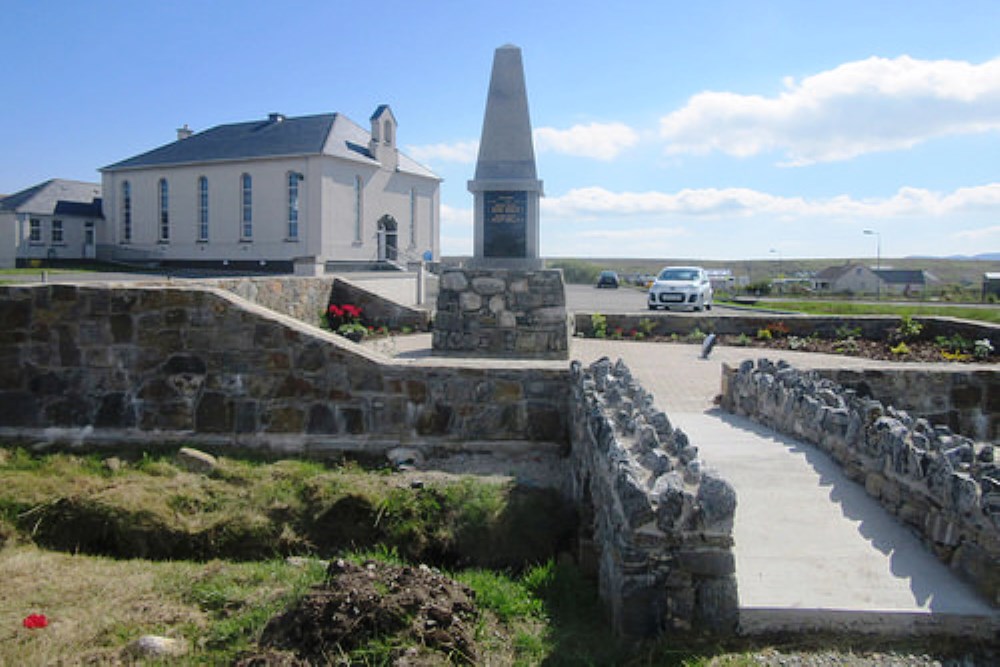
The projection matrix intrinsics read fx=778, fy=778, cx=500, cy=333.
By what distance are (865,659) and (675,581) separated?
2.69ft

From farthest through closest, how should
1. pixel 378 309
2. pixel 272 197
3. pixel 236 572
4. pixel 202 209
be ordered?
pixel 202 209, pixel 272 197, pixel 378 309, pixel 236 572

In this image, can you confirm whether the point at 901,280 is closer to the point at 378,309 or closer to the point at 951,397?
the point at 378,309

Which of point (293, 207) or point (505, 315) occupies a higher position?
point (293, 207)

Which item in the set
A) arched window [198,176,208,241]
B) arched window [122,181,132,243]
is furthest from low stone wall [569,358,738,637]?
arched window [122,181,132,243]

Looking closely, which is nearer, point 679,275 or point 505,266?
point 505,266

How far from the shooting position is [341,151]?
1406 inches

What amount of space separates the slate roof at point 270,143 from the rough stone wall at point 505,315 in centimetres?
2449

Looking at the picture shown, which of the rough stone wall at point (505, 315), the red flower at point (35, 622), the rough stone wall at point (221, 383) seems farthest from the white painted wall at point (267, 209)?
the red flower at point (35, 622)

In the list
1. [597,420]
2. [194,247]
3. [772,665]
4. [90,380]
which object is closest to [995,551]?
[772,665]

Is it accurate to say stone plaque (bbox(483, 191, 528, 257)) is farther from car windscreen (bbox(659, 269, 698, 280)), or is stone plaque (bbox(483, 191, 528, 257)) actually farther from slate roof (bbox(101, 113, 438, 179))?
slate roof (bbox(101, 113, 438, 179))

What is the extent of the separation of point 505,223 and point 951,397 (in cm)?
710

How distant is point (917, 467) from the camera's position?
419cm

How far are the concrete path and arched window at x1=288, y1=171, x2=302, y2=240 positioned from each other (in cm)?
3177

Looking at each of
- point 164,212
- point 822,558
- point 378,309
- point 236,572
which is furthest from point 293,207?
point 822,558
